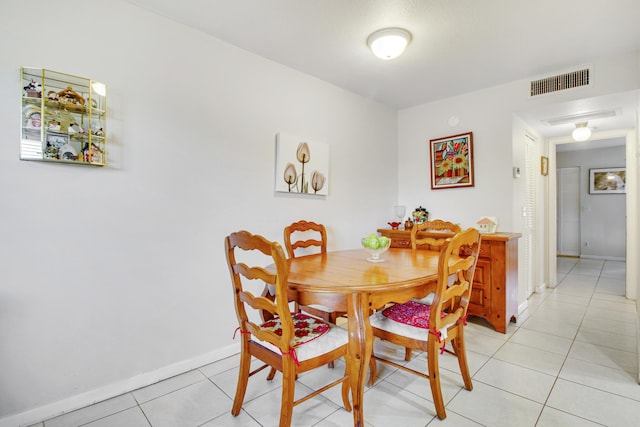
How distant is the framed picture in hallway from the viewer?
19.4 ft

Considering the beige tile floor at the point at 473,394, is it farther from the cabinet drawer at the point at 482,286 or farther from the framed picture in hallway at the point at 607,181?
the framed picture in hallway at the point at 607,181

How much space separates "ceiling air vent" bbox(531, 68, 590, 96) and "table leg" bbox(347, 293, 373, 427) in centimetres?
288

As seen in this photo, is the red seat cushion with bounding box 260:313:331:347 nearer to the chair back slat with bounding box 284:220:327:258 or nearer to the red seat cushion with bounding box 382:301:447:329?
the red seat cushion with bounding box 382:301:447:329

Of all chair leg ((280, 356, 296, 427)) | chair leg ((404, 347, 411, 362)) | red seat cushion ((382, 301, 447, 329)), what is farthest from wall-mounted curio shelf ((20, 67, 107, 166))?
chair leg ((404, 347, 411, 362))

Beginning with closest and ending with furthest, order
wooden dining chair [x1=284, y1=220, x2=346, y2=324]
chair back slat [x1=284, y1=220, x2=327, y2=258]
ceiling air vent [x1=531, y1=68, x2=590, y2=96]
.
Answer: wooden dining chair [x1=284, y1=220, x2=346, y2=324]
chair back slat [x1=284, y1=220, x2=327, y2=258]
ceiling air vent [x1=531, y1=68, x2=590, y2=96]

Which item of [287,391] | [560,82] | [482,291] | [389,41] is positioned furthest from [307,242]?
[560,82]

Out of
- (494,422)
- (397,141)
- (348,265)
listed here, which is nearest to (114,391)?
(348,265)

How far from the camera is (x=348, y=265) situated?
186cm

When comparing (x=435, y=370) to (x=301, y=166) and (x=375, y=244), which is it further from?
(x=301, y=166)

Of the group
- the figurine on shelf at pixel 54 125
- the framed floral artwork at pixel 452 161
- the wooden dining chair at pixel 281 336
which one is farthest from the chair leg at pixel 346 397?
the framed floral artwork at pixel 452 161

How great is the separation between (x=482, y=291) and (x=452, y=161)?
1509 millimetres

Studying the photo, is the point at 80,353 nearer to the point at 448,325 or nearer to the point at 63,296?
the point at 63,296

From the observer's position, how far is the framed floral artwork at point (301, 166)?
2654 millimetres

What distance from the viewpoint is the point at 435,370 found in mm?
1550
